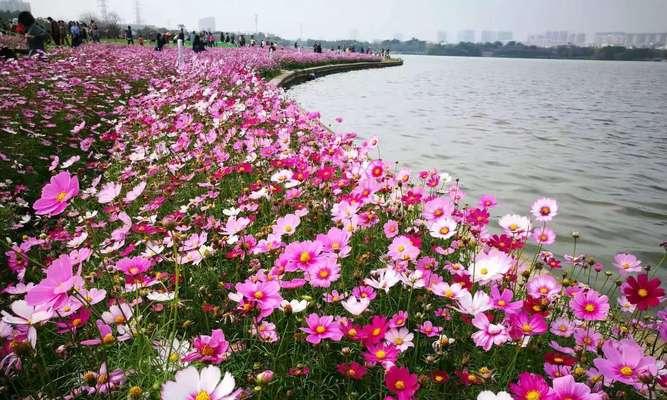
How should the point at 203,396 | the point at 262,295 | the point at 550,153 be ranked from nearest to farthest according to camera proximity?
1. the point at 203,396
2. the point at 262,295
3. the point at 550,153

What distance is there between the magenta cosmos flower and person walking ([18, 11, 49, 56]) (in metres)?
11.4

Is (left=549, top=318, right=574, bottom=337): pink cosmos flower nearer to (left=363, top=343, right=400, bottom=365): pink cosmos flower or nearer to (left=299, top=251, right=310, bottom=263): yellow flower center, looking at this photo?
(left=363, top=343, right=400, bottom=365): pink cosmos flower

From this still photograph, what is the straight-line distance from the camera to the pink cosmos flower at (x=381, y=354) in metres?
1.15

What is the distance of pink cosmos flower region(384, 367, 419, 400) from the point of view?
3.30ft

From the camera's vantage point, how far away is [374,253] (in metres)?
2.28

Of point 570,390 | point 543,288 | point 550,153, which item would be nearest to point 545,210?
point 543,288

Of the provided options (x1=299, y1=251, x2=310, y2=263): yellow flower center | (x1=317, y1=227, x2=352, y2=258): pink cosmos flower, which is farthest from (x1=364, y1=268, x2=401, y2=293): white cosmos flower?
(x1=299, y1=251, x2=310, y2=263): yellow flower center

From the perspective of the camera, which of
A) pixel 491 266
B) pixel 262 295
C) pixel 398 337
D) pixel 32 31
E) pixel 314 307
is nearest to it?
pixel 262 295

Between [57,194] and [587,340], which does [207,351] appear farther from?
[587,340]

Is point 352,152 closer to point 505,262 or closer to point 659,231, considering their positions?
point 505,262

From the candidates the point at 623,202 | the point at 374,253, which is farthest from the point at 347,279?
the point at 623,202

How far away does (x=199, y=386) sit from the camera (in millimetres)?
916

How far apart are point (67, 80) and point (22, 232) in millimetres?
5225

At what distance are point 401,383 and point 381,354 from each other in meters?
0.16
